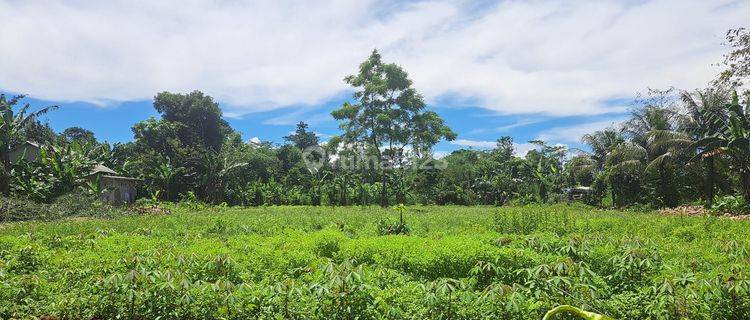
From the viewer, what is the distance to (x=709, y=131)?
21719mm

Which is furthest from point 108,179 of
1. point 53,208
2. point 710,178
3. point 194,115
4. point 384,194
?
point 710,178

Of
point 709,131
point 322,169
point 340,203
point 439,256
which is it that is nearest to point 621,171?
point 709,131

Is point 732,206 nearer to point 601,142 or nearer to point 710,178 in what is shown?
point 710,178

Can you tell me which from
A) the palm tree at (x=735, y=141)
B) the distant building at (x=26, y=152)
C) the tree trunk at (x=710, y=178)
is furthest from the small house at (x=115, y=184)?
the tree trunk at (x=710, y=178)

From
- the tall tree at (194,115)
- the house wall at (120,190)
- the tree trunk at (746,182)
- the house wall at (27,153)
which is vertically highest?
the tall tree at (194,115)

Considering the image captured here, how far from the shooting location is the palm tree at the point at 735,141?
58.3 feet

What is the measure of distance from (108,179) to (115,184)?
1.54 m

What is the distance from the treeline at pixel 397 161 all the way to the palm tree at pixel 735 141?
47mm

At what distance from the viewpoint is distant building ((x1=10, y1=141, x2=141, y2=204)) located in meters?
25.9

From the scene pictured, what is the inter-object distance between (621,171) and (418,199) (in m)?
11.8

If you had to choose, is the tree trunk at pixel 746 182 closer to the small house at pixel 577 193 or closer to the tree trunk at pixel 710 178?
the tree trunk at pixel 710 178

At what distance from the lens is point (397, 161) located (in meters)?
33.6

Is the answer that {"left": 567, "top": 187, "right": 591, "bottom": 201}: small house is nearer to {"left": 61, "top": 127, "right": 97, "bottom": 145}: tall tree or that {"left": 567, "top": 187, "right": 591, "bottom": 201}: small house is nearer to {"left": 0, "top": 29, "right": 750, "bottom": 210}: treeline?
{"left": 0, "top": 29, "right": 750, "bottom": 210}: treeline

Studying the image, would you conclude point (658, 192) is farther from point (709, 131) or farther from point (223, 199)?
point (223, 199)
